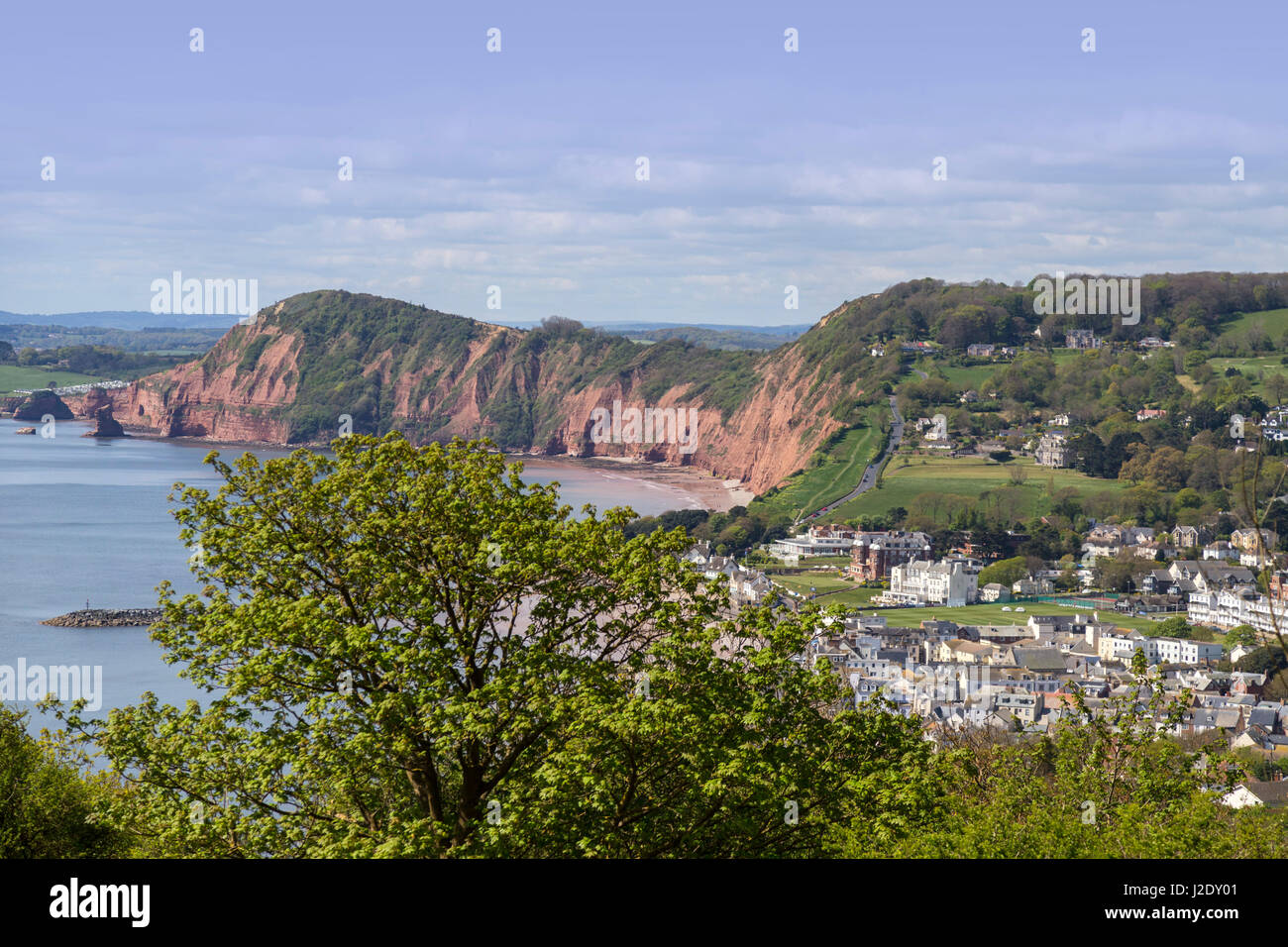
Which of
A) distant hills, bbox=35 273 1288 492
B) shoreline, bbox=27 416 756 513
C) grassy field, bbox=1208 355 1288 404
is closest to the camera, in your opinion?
grassy field, bbox=1208 355 1288 404

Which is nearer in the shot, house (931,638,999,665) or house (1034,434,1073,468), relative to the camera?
house (931,638,999,665)

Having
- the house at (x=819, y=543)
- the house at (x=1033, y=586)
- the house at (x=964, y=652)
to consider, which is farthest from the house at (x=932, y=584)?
the house at (x=964, y=652)

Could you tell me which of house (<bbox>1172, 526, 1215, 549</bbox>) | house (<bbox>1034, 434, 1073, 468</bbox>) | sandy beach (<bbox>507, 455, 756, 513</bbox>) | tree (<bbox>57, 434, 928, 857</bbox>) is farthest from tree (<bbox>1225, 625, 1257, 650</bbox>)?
tree (<bbox>57, 434, 928, 857</bbox>)

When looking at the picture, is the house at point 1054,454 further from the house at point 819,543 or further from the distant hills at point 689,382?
the house at point 819,543

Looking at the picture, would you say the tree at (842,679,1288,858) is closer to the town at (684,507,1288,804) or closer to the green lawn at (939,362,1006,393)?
the town at (684,507,1288,804)
